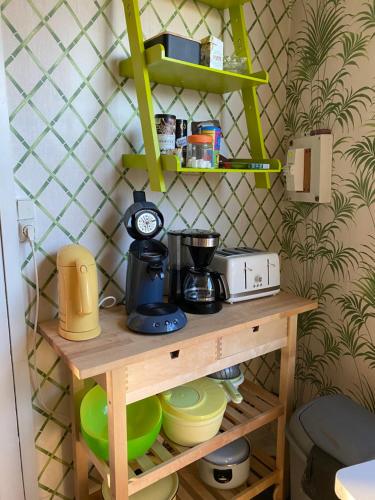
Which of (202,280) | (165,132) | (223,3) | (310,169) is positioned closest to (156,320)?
(202,280)

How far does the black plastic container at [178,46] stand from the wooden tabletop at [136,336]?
0.85 metres

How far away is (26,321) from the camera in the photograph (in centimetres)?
125

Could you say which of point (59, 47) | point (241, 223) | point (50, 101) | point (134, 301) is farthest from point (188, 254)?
point (59, 47)

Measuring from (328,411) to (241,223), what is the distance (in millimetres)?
838

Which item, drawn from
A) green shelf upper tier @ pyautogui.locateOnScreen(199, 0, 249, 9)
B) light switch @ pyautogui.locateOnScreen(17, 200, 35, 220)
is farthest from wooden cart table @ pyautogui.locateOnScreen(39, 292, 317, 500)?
green shelf upper tier @ pyautogui.locateOnScreen(199, 0, 249, 9)

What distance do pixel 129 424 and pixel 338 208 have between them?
1.18 metres

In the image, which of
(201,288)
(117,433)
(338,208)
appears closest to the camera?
(117,433)

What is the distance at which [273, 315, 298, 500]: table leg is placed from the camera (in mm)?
1481

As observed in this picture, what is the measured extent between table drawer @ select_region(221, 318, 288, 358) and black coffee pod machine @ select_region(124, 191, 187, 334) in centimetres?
19

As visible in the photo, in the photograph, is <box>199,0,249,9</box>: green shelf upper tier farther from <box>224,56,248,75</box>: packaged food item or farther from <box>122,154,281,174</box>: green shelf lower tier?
<box>122,154,281,174</box>: green shelf lower tier

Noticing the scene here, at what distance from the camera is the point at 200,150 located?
132cm

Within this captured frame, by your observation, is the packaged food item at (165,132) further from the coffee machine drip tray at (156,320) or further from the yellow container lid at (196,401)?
the yellow container lid at (196,401)

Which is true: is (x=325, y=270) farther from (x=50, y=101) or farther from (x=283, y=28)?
(x=50, y=101)

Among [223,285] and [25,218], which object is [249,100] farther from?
[25,218]
